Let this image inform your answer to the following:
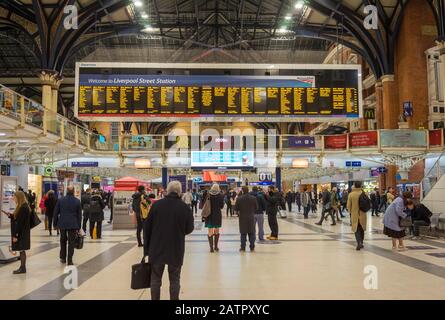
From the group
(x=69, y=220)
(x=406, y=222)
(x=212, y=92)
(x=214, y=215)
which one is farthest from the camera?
(x=212, y=92)

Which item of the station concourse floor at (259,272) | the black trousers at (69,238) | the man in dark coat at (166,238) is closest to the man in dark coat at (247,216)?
the station concourse floor at (259,272)

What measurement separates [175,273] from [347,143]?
22.4 metres

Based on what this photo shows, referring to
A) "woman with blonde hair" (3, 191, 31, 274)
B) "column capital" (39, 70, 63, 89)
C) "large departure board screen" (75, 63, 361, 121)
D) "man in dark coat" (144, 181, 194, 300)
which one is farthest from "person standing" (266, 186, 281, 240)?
"column capital" (39, 70, 63, 89)

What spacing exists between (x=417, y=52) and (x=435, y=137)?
6.69 meters

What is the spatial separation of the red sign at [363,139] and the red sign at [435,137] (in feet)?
9.53

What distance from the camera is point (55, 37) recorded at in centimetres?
2683

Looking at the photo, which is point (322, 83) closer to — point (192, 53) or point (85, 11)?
point (85, 11)

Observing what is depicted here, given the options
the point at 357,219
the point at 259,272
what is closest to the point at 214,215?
the point at 259,272

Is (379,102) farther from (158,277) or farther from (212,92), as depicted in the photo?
(158,277)

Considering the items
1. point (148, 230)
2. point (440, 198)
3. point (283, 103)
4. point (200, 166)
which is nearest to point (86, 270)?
point (148, 230)

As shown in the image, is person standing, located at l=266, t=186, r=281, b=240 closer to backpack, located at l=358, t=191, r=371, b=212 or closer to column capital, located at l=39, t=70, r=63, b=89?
backpack, located at l=358, t=191, r=371, b=212

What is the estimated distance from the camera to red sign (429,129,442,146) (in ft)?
80.5

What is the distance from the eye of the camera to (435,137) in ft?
81.0

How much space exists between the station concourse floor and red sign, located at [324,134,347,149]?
13.5m
